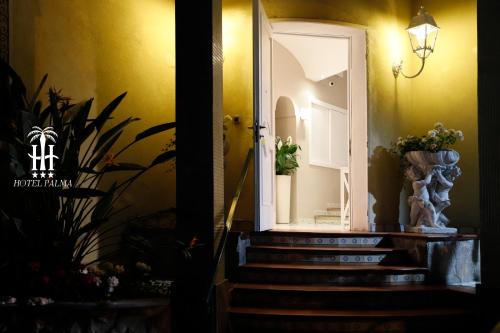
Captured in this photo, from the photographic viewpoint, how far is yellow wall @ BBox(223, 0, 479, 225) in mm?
6223

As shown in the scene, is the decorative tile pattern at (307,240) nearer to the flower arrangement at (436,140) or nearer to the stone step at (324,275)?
the stone step at (324,275)

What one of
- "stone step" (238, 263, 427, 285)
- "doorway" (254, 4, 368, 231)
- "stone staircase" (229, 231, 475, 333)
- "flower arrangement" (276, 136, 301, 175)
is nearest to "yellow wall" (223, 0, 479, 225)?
"doorway" (254, 4, 368, 231)

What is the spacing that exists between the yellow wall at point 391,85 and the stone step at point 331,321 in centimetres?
203

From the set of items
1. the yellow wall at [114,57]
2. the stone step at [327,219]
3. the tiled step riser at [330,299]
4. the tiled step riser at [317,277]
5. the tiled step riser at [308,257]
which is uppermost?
the yellow wall at [114,57]

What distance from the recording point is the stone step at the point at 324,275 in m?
4.92

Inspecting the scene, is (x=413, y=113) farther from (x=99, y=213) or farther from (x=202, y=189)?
(x=99, y=213)

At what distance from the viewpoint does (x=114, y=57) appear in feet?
18.4

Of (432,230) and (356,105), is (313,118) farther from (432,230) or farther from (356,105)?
(432,230)

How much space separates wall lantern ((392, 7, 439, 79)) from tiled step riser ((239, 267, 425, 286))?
276 centimetres

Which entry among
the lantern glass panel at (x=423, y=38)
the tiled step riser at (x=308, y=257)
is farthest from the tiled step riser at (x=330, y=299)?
the lantern glass panel at (x=423, y=38)

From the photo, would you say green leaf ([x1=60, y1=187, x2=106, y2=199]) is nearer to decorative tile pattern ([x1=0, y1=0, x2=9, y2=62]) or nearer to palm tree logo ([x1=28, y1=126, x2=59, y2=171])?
palm tree logo ([x1=28, y1=126, x2=59, y2=171])

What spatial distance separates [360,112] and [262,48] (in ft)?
5.14

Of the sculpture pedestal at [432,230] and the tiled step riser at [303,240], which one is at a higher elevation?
the sculpture pedestal at [432,230]

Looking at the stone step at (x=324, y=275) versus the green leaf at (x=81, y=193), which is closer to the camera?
the green leaf at (x=81, y=193)
